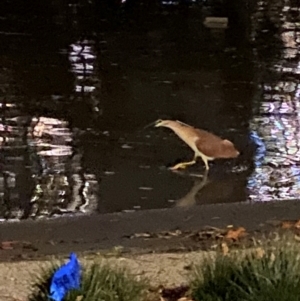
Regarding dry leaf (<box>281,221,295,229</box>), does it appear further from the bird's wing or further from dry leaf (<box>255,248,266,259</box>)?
the bird's wing

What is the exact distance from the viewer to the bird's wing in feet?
13.1

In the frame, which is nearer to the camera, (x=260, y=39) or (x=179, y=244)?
(x=179, y=244)

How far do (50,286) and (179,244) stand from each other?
100cm

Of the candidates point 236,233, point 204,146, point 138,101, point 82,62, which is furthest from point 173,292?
point 82,62

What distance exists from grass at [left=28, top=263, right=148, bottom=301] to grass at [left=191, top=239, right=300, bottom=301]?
0.51ft

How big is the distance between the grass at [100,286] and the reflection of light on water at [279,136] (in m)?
1.70

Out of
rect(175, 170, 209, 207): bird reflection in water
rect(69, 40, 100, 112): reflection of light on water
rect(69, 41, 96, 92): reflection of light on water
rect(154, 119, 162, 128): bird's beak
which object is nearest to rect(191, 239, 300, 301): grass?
rect(175, 170, 209, 207): bird reflection in water

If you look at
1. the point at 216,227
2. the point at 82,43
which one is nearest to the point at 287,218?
the point at 216,227

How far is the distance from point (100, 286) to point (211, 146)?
2108 millimetres

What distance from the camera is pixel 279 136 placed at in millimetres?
4441

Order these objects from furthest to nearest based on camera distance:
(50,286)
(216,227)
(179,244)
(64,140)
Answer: (64,140) → (216,227) → (179,244) → (50,286)

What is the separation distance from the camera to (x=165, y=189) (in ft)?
12.5

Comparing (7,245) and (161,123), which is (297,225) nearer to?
(7,245)

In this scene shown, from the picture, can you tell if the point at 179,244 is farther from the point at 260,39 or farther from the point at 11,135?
the point at 260,39
